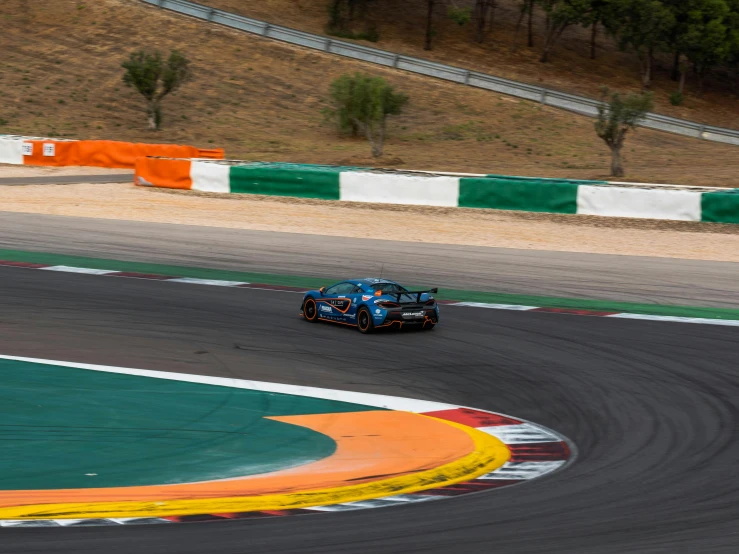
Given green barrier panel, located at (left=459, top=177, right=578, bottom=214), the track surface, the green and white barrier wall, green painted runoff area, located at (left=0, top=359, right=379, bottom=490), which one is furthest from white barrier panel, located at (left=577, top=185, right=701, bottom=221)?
green painted runoff area, located at (left=0, top=359, right=379, bottom=490)

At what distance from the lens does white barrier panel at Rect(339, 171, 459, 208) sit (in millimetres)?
28906

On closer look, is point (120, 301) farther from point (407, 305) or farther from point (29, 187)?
point (29, 187)

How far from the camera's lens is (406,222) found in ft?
90.2

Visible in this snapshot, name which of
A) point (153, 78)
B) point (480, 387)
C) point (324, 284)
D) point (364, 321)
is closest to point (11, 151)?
point (153, 78)

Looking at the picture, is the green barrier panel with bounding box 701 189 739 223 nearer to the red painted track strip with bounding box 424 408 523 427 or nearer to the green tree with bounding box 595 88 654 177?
the green tree with bounding box 595 88 654 177

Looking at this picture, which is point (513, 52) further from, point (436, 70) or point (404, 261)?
point (404, 261)

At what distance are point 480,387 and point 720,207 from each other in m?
15.0

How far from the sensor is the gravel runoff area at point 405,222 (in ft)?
81.1

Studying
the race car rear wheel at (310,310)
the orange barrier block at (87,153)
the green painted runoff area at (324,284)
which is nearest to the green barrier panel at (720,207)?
the green painted runoff area at (324,284)

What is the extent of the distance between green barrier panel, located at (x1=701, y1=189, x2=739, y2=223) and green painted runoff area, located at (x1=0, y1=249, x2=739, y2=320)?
8.10 m

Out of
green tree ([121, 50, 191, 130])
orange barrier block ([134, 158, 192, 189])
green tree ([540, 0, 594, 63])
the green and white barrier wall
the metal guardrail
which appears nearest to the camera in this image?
the green and white barrier wall

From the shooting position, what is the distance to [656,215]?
2636cm

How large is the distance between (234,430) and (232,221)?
17258 millimetres

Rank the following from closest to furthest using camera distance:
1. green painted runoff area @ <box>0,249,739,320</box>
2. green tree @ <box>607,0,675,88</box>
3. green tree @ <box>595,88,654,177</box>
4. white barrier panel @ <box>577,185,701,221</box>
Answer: green painted runoff area @ <box>0,249,739,320</box>
white barrier panel @ <box>577,185,701,221</box>
green tree @ <box>595,88,654,177</box>
green tree @ <box>607,0,675,88</box>
